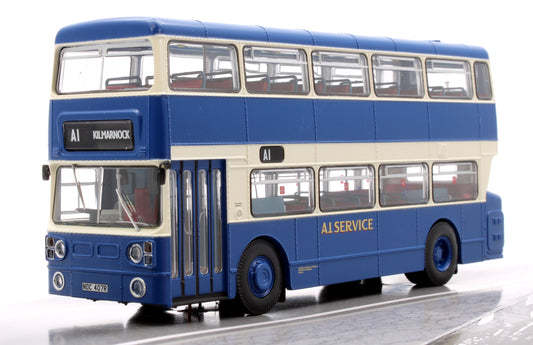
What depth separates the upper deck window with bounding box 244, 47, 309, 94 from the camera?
739 inches

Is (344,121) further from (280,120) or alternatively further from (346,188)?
(280,120)

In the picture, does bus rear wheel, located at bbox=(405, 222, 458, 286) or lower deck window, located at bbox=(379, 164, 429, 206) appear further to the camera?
bus rear wheel, located at bbox=(405, 222, 458, 286)

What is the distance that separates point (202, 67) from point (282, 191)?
2476mm

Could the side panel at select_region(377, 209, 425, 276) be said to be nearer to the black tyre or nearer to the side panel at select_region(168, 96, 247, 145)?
the black tyre

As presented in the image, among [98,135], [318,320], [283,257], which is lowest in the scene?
[318,320]

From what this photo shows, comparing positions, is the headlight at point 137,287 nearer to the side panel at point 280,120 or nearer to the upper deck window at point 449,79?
the side panel at point 280,120

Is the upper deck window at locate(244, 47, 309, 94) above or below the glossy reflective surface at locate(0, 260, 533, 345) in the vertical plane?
above

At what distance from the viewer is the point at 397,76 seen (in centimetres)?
2153

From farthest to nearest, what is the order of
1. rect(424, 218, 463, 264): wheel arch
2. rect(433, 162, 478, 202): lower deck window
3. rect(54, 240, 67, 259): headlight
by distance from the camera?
rect(424, 218, 463, 264): wheel arch → rect(433, 162, 478, 202): lower deck window → rect(54, 240, 67, 259): headlight

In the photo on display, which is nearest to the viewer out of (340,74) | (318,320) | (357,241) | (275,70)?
(318,320)

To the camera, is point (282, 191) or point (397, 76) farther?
point (397, 76)

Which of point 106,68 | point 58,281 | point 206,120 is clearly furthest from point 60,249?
point 206,120

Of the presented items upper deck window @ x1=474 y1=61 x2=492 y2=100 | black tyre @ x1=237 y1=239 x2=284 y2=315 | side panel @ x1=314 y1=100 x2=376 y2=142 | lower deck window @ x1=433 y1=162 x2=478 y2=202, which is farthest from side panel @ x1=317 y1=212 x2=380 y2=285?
upper deck window @ x1=474 y1=61 x2=492 y2=100

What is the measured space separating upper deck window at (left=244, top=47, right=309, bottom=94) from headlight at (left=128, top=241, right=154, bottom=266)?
296 centimetres
